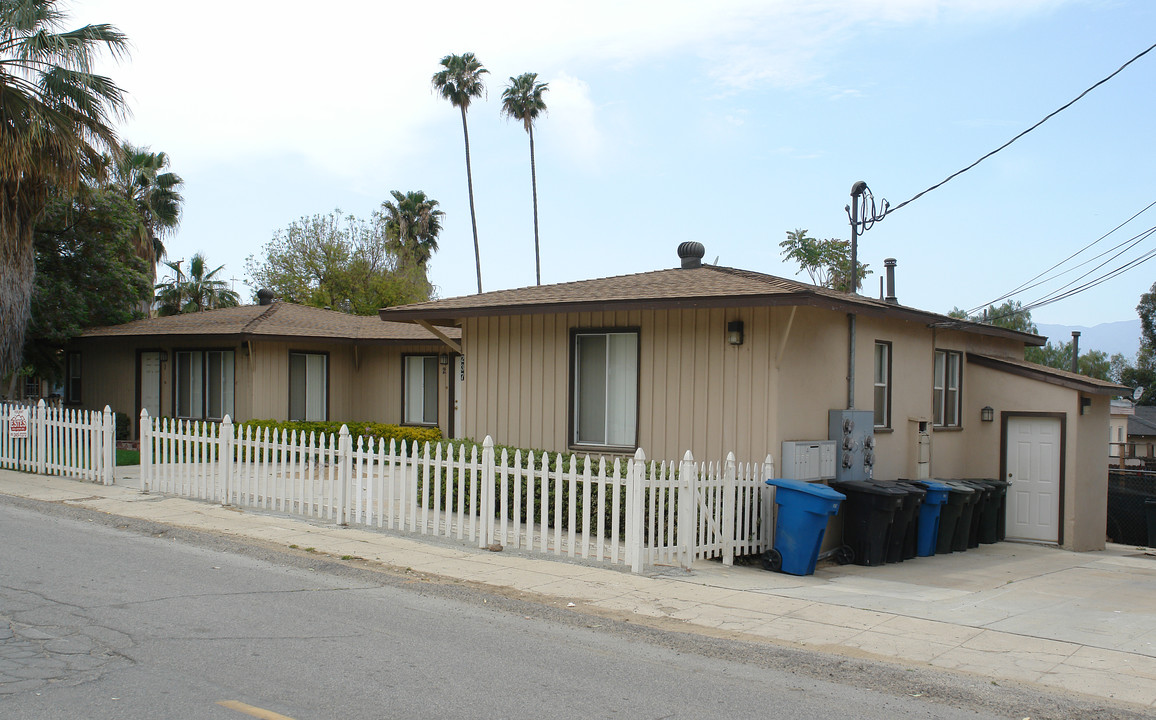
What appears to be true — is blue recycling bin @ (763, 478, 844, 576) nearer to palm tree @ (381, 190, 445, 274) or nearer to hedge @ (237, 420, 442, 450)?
hedge @ (237, 420, 442, 450)

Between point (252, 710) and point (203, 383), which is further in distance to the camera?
point (203, 383)

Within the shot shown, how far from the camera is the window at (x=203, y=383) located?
22.0 meters

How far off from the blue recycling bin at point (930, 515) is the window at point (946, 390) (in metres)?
3.19

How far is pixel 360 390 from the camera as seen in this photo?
2422cm

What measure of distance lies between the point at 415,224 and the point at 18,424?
3288 centimetres

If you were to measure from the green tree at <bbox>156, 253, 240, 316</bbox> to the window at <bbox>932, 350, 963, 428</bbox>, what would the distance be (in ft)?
130

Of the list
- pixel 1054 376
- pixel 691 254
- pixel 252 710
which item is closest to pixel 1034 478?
pixel 1054 376

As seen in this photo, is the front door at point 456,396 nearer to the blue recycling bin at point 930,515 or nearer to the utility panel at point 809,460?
the utility panel at point 809,460

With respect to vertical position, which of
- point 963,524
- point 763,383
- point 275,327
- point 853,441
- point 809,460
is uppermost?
point 275,327

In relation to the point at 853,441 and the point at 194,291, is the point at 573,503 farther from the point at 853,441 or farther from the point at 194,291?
the point at 194,291

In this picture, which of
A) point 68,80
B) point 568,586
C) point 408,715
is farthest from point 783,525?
point 68,80

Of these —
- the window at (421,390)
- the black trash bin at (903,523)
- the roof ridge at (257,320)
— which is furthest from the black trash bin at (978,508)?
the roof ridge at (257,320)

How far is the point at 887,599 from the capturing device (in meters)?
8.84

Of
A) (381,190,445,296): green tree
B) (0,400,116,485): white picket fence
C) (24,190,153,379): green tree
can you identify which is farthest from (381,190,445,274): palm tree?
(0,400,116,485): white picket fence
